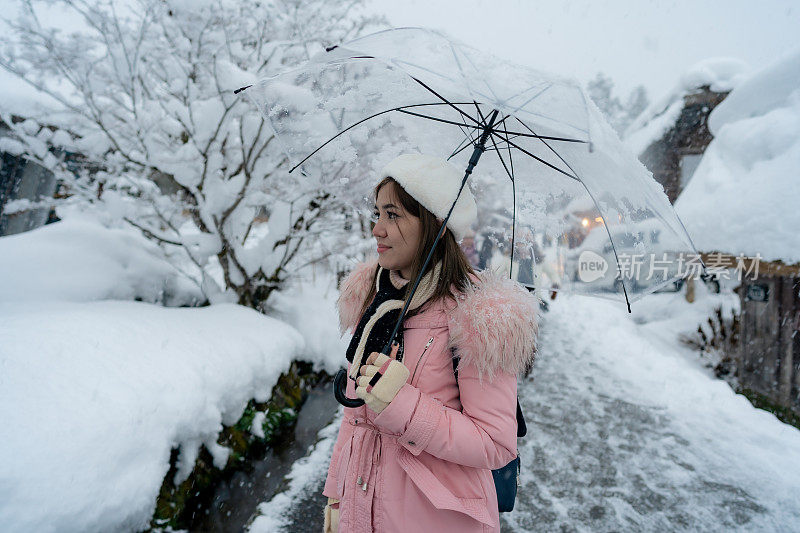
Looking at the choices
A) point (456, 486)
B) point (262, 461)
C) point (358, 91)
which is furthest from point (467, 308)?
point (262, 461)

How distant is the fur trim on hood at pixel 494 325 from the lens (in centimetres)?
132

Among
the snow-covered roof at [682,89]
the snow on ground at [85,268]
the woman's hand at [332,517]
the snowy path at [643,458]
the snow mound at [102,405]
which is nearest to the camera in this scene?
the woman's hand at [332,517]

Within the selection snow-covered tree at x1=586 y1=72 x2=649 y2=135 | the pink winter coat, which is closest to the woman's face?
the pink winter coat

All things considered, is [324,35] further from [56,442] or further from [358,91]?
[56,442]

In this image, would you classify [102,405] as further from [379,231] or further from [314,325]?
[314,325]

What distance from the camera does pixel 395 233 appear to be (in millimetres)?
1567

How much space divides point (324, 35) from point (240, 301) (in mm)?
3693

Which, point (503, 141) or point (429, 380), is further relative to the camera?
point (503, 141)

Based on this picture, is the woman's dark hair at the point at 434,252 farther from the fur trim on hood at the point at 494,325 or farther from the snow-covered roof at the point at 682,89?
the snow-covered roof at the point at 682,89

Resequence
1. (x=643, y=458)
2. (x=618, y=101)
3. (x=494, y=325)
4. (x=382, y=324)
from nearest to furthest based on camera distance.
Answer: (x=494, y=325) < (x=382, y=324) < (x=643, y=458) < (x=618, y=101)

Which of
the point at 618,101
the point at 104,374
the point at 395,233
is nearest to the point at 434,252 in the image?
the point at 395,233

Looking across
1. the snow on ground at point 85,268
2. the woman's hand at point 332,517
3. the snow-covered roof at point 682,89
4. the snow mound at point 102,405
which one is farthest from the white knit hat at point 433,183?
the snow-covered roof at point 682,89

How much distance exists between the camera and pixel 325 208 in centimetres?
563

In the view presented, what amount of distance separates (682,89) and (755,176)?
9183 millimetres
